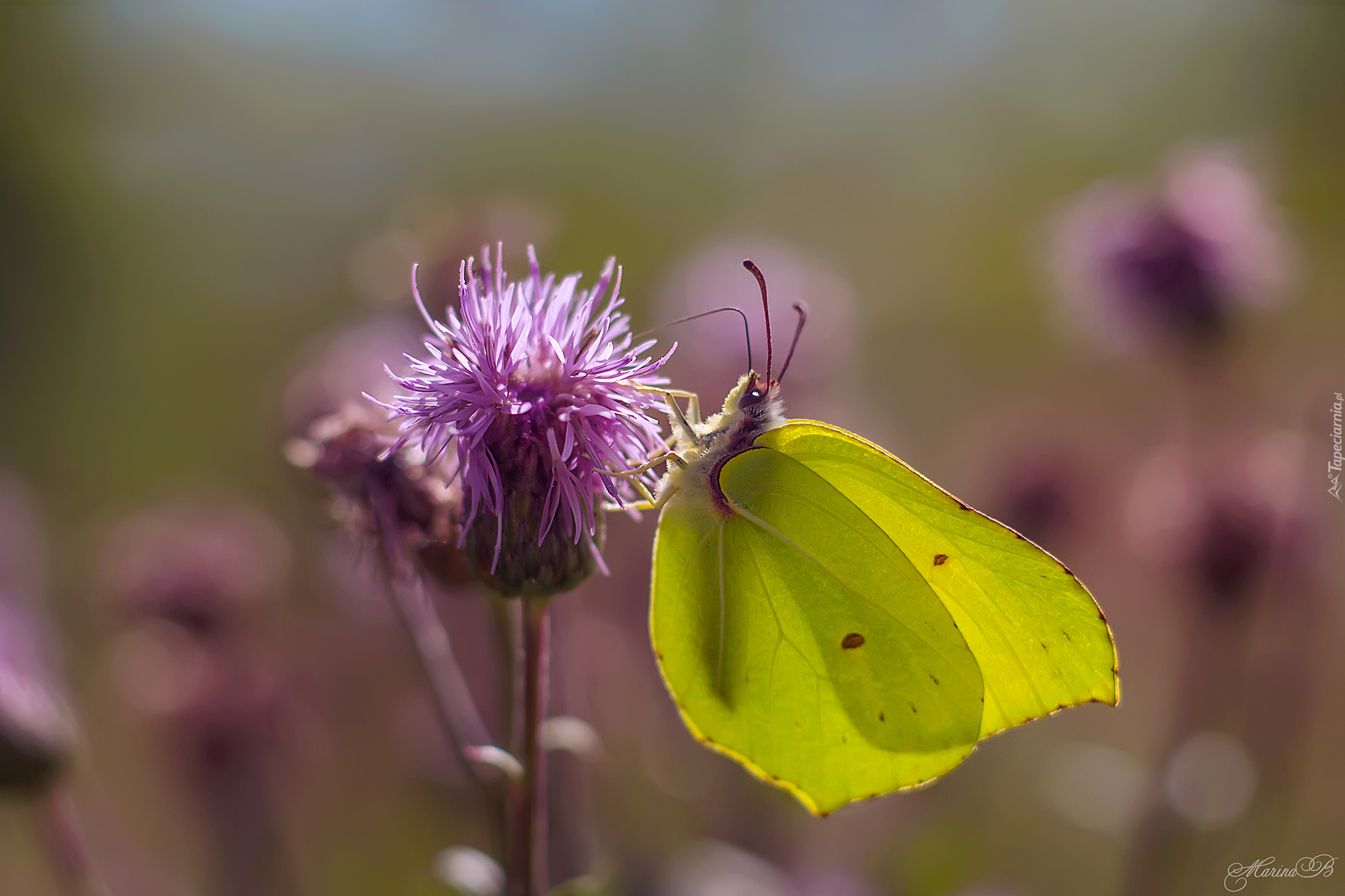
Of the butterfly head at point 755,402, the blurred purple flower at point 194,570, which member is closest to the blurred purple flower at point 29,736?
the blurred purple flower at point 194,570

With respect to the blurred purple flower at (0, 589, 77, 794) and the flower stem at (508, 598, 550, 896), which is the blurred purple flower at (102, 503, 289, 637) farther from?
the flower stem at (508, 598, 550, 896)

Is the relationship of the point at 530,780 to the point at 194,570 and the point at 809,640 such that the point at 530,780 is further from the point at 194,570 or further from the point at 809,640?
the point at 194,570

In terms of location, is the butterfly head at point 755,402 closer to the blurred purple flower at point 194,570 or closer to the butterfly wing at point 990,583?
the butterfly wing at point 990,583

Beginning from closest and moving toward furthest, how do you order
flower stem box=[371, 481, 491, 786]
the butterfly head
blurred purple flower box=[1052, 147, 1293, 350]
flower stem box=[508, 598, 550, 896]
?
flower stem box=[508, 598, 550, 896] → flower stem box=[371, 481, 491, 786] → the butterfly head → blurred purple flower box=[1052, 147, 1293, 350]

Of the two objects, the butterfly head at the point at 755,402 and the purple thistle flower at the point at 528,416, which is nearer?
the purple thistle flower at the point at 528,416

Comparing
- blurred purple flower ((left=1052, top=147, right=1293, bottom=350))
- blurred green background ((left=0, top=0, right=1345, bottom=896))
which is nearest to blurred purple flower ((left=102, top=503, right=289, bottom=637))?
blurred green background ((left=0, top=0, right=1345, bottom=896))

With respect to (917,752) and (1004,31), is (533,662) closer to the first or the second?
(917,752)
